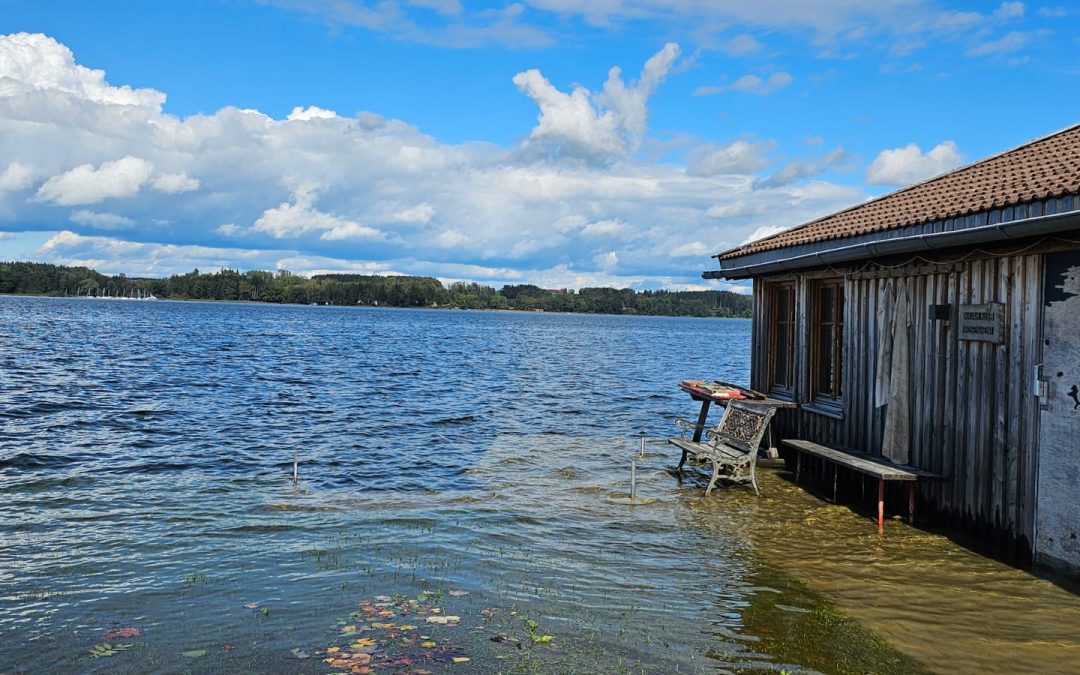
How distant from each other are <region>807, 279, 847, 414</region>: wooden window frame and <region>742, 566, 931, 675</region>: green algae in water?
5195mm

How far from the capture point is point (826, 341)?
13242mm

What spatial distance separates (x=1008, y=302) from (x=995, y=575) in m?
2.90

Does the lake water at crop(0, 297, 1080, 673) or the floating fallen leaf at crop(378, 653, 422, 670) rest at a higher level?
the floating fallen leaf at crop(378, 653, 422, 670)

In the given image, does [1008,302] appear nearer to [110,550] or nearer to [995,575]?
[995,575]

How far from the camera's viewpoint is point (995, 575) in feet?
27.6

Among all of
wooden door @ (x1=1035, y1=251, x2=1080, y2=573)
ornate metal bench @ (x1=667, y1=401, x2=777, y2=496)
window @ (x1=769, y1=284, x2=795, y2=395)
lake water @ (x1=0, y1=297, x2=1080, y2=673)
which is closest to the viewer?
lake water @ (x1=0, y1=297, x2=1080, y2=673)

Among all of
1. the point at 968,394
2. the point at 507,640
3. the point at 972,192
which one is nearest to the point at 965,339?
the point at 968,394

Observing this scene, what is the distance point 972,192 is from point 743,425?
5279 millimetres

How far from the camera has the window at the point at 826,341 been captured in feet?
41.9

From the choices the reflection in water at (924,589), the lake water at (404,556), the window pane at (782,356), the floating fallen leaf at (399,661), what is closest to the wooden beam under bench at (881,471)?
the reflection in water at (924,589)

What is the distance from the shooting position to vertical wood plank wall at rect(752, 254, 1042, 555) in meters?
8.53

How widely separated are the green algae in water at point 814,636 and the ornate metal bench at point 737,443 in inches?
175

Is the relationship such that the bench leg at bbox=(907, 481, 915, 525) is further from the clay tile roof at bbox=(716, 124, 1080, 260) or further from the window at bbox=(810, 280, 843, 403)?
the clay tile roof at bbox=(716, 124, 1080, 260)

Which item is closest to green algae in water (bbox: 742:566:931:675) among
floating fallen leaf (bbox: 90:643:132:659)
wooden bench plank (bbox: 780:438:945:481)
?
wooden bench plank (bbox: 780:438:945:481)
